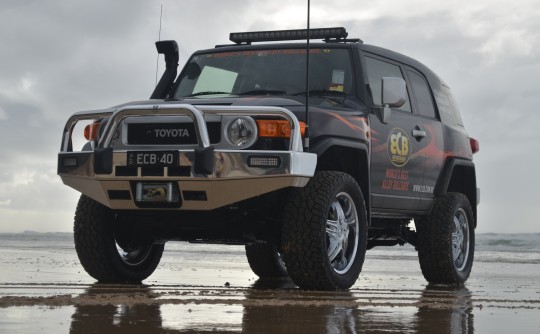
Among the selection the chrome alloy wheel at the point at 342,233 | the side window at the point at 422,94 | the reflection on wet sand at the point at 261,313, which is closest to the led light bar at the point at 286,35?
the side window at the point at 422,94

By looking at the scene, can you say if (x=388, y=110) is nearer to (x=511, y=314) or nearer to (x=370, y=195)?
(x=370, y=195)

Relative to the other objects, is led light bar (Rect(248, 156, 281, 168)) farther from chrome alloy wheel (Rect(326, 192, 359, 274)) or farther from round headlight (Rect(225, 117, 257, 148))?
chrome alloy wheel (Rect(326, 192, 359, 274))

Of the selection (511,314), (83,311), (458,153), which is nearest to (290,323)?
(83,311)

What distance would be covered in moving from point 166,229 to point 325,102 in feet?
5.20

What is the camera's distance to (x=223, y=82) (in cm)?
915

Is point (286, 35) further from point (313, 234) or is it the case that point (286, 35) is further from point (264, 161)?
point (313, 234)

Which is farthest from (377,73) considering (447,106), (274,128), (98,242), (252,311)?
(252,311)

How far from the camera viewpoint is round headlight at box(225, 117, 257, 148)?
738 centimetres

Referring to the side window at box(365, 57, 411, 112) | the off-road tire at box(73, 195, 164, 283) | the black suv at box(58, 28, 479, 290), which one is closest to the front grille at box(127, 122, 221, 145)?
the black suv at box(58, 28, 479, 290)

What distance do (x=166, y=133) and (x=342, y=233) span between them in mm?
1491

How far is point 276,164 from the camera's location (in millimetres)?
7207

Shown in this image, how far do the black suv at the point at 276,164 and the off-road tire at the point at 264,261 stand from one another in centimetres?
123

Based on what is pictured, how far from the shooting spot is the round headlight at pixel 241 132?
24.2 feet

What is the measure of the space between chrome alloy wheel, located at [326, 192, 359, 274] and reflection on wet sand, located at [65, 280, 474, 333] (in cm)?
91
